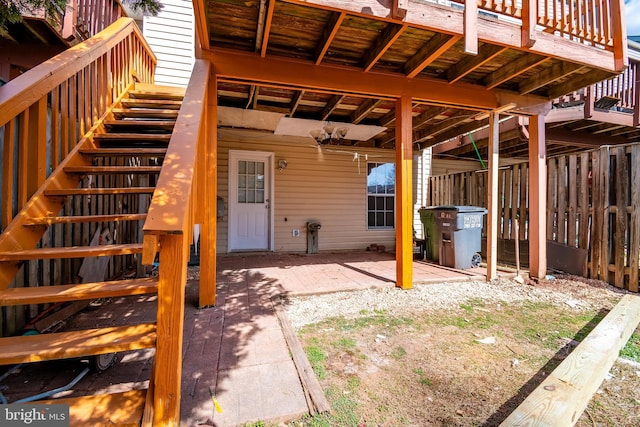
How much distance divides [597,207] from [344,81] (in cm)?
407

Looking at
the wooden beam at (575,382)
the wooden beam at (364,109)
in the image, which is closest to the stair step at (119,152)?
the wooden beam at (364,109)

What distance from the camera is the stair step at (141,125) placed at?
314 centimetres

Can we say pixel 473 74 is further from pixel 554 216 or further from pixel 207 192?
pixel 207 192

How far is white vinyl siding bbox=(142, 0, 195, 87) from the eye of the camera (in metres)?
5.28

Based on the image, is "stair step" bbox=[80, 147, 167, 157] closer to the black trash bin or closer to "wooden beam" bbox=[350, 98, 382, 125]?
"wooden beam" bbox=[350, 98, 382, 125]

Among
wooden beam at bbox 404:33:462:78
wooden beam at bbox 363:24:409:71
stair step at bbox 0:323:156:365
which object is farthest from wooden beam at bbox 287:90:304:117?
stair step at bbox 0:323:156:365

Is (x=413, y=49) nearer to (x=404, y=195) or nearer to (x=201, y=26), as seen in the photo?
(x=404, y=195)

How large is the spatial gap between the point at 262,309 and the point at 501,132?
19.5 ft

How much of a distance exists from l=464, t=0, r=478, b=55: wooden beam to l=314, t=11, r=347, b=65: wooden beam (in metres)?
1.22

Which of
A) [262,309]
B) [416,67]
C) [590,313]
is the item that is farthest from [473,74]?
[262,309]

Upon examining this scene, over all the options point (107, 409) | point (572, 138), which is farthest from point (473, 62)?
point (572, 138)

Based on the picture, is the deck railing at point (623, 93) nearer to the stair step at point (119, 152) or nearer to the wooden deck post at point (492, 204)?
the wooden deck post at point (492, 204)

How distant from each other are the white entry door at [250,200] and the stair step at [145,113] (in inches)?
94.9

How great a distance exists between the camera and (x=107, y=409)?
129cm
